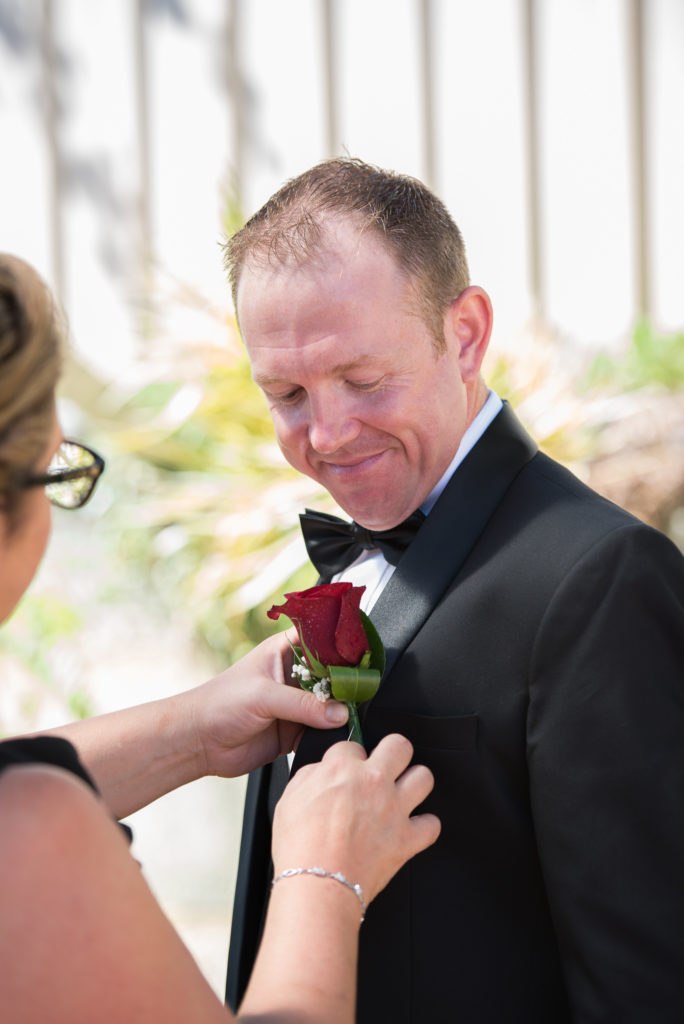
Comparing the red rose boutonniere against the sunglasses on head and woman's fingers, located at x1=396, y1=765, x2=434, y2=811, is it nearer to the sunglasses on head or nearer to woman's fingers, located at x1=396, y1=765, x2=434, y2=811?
woman's fingers, located at x1=396, y1=765, x2=434, y2=811

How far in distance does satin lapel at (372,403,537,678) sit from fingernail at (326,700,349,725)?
4.3 inches

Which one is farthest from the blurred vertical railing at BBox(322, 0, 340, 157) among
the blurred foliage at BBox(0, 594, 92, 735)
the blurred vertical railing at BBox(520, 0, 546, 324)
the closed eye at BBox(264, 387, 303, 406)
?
the closed eye at BBox(264, 387, 303, 406)

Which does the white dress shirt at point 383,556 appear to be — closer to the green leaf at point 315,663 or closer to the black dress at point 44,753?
the green leaf at point 315,663

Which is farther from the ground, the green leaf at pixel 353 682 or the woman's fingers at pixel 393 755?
the green leaf at pixel 353 682

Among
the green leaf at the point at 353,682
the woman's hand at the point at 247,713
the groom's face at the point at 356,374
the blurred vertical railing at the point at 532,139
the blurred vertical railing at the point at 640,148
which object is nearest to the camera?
the green leaf at the point at 353,682

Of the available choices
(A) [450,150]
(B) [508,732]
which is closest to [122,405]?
(A) [450,150]

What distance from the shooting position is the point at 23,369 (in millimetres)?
1161

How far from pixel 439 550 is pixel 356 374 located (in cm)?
36

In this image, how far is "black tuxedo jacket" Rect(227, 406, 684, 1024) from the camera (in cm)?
148

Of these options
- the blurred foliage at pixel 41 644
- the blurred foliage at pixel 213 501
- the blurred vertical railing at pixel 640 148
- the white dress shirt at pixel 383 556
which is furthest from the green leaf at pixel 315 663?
the blurred vertical railing at pixel 640 148

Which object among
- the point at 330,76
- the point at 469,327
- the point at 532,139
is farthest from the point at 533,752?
the point at 330,76

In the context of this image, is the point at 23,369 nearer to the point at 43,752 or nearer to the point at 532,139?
the point at 43,752

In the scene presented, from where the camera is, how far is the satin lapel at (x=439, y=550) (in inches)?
68.9

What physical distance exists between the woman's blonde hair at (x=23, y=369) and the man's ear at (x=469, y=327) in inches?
36.4
